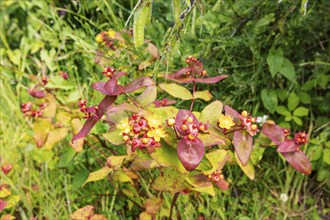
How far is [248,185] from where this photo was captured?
1.68m

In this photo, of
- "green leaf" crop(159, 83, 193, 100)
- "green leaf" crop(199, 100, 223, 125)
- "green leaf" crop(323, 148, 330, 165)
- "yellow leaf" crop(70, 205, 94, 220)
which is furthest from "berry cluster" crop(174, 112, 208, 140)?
"green leaf" crop(323, 148, 330, 165)

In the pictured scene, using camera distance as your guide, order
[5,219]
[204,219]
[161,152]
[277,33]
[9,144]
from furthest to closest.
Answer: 1. [9,144]
2. [277,33]
3. [204,219]
4. [5,219]
5. [161,152]

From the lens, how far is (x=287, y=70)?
1.57 m

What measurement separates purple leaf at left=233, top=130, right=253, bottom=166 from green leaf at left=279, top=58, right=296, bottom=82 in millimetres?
597

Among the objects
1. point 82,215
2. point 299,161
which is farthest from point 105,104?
point 299,161

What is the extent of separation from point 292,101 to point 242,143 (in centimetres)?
72

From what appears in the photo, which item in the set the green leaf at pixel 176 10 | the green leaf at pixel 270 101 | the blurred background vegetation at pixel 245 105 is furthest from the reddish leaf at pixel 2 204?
the green leaf at pixel 270 101

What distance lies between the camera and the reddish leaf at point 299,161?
1.21 m

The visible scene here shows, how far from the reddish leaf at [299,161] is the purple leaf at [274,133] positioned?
43 mm

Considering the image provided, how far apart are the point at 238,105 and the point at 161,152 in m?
0.74

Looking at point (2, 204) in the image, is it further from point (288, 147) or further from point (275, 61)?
point (275, 61)

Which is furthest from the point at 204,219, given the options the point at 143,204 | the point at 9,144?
the point at 9,144

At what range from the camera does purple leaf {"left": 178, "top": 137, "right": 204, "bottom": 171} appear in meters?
0.90

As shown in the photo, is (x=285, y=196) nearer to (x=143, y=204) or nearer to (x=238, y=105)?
(x=238, y=105)
